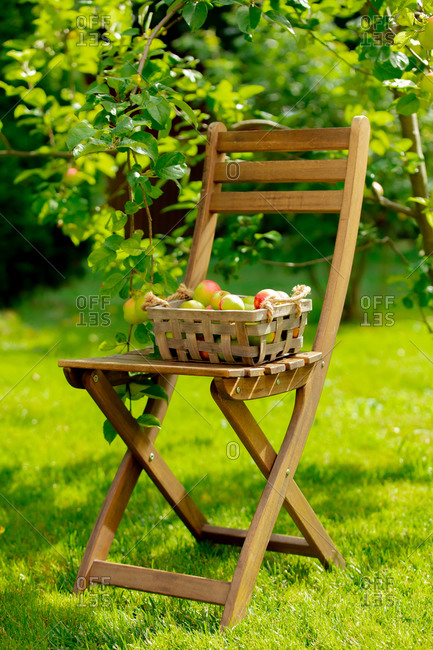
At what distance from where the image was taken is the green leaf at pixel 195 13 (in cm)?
211

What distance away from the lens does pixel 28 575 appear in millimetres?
2521

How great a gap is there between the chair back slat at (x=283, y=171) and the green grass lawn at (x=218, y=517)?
854 mm

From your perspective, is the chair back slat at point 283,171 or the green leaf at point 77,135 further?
the chair back slat at point 283,171

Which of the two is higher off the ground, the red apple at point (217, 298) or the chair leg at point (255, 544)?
the red apple at point (217, 298)

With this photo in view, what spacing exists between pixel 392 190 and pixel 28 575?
5338 millimetres

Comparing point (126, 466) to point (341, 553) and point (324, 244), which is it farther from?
point (324, 244)

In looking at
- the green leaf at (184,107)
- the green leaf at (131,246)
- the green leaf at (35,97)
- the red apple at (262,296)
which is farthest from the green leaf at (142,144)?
the green leaf at (35,97)

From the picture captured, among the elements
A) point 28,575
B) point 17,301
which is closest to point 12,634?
point 28,575

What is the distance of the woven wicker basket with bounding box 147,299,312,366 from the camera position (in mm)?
1900

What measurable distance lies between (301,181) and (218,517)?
4.55 ft

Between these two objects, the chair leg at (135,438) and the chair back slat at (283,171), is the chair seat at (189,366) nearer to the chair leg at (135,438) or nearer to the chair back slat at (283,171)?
the chair leg at (135,438)

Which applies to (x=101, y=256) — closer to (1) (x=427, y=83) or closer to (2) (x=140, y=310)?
(2) (x=140, y=310)
